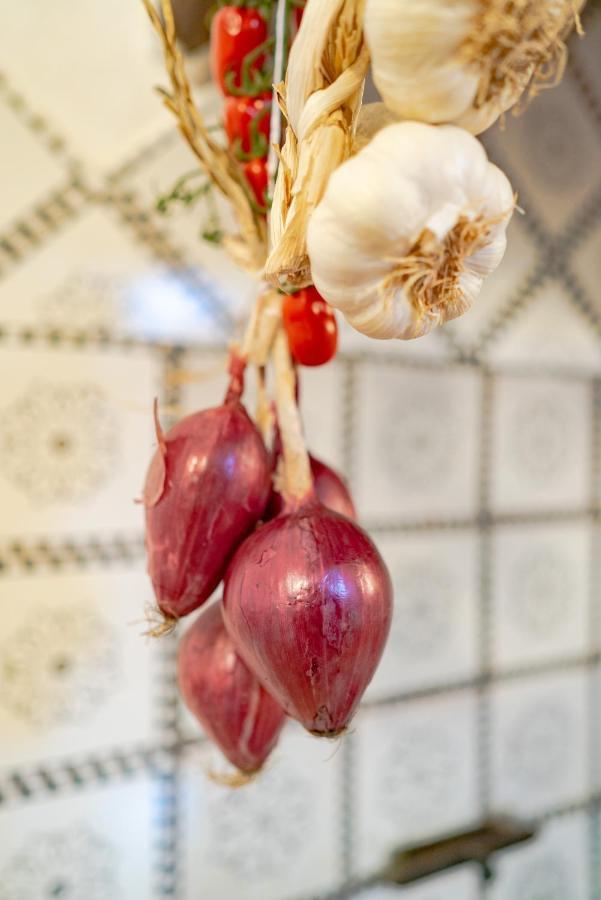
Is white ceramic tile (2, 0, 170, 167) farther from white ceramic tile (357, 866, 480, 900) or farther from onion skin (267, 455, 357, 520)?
white ceramic tile (357, 866, 480, 900)

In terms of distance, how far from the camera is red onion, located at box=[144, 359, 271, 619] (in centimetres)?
34

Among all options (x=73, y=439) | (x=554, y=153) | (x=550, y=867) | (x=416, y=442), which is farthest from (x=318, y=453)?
(x=550, y=867)

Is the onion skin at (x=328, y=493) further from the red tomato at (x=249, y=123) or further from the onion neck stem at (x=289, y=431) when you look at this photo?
the red tomato at (x=249, y=123)

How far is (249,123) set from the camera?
1.36 ft

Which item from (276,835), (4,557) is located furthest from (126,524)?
(276,835)

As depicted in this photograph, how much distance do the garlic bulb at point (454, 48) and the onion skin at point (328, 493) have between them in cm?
21

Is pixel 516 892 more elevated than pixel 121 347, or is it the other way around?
pixel 121 347

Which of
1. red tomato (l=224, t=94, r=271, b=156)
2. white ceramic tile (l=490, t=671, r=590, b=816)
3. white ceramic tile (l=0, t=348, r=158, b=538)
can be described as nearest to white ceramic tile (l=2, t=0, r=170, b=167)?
white ceramic tile (l=0, t=348, r=158, b=538)

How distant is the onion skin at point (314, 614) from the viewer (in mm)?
298

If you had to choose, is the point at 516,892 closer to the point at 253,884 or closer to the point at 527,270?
the point at 253,884

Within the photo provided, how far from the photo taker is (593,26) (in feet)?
3.46

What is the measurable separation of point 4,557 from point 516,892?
0.97 meters

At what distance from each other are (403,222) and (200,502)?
0.18 metres

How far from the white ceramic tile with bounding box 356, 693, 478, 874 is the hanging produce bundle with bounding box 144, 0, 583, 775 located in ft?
1.92
